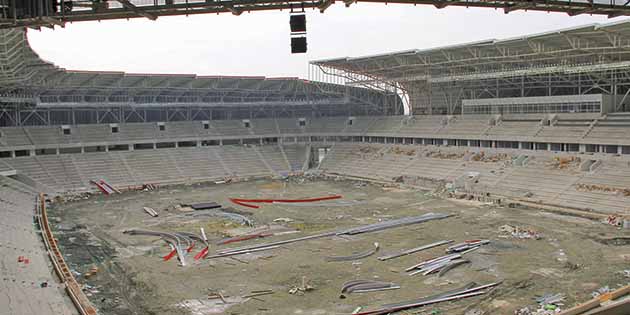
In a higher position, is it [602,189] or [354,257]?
[602,189]

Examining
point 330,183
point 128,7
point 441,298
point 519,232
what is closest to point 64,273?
point 128,7

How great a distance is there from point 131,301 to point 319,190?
2895 cm

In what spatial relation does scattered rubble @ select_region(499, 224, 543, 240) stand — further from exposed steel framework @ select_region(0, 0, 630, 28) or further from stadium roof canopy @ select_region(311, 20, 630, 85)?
exposed steel framework @ select_region(0, 0, 630, 28)

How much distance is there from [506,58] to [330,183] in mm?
19923

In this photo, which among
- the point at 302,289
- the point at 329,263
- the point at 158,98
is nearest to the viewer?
the point at 302,289

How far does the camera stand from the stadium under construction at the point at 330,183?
19844mm

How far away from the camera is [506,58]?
4516 cm

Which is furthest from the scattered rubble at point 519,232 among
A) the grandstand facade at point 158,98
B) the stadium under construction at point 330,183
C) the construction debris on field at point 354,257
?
the grandstand facade at point 158,98

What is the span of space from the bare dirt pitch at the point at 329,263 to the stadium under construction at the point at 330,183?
15 centimetres

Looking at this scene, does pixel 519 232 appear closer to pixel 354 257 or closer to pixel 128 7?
pixel 354 257

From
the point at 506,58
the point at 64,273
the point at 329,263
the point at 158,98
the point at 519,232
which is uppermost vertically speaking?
the point at 506,58

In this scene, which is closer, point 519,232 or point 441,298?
point 441,298

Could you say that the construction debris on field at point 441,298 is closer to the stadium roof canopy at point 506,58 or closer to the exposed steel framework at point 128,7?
the exposed steel framework at point 128,7

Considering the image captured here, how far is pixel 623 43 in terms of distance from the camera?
121 ft
